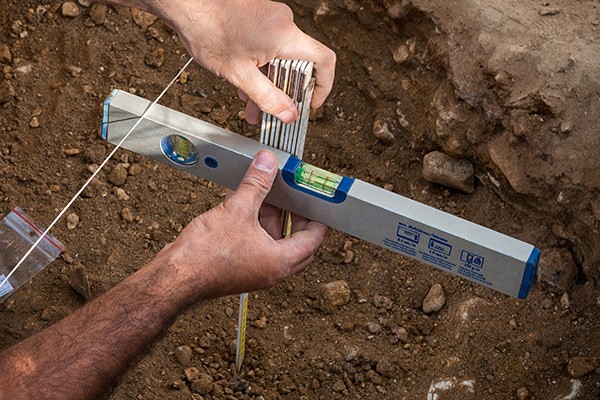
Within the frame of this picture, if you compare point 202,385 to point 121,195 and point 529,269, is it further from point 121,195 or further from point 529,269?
point 529,269

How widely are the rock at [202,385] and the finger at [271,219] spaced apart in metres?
0.60

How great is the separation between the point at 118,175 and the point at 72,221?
0.20 metres

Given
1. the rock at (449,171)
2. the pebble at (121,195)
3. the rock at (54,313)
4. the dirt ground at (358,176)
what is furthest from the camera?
the pebble at (121,195)

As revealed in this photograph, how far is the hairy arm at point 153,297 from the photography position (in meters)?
1.98

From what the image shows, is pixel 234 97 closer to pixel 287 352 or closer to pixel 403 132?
pixel 403 132

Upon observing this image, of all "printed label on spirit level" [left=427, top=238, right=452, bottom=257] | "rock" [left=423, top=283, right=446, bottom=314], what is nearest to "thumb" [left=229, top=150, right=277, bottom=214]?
"printed label on spirit level" [left=427, top=238, right=452, bottom=257]

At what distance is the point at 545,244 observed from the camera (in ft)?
9.24

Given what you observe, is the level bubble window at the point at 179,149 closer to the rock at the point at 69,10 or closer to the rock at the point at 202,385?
the rock at the point at 202,385

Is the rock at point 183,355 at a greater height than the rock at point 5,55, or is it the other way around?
the rock at point 5,55

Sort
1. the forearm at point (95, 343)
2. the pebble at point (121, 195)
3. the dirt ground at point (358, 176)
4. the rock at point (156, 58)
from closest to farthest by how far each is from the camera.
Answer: the forearm at point (95, 343)
the dirt ground at point (358, 176)
the pebble at point (121, 195)
the rock at point (156, 58)

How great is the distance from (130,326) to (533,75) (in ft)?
4.42

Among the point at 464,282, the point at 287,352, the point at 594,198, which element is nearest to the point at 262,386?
the point at 287,352

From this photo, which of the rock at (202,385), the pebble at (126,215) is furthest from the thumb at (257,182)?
the pebble at (126,215)

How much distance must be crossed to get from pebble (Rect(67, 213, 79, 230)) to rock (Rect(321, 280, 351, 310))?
2.61 feet
